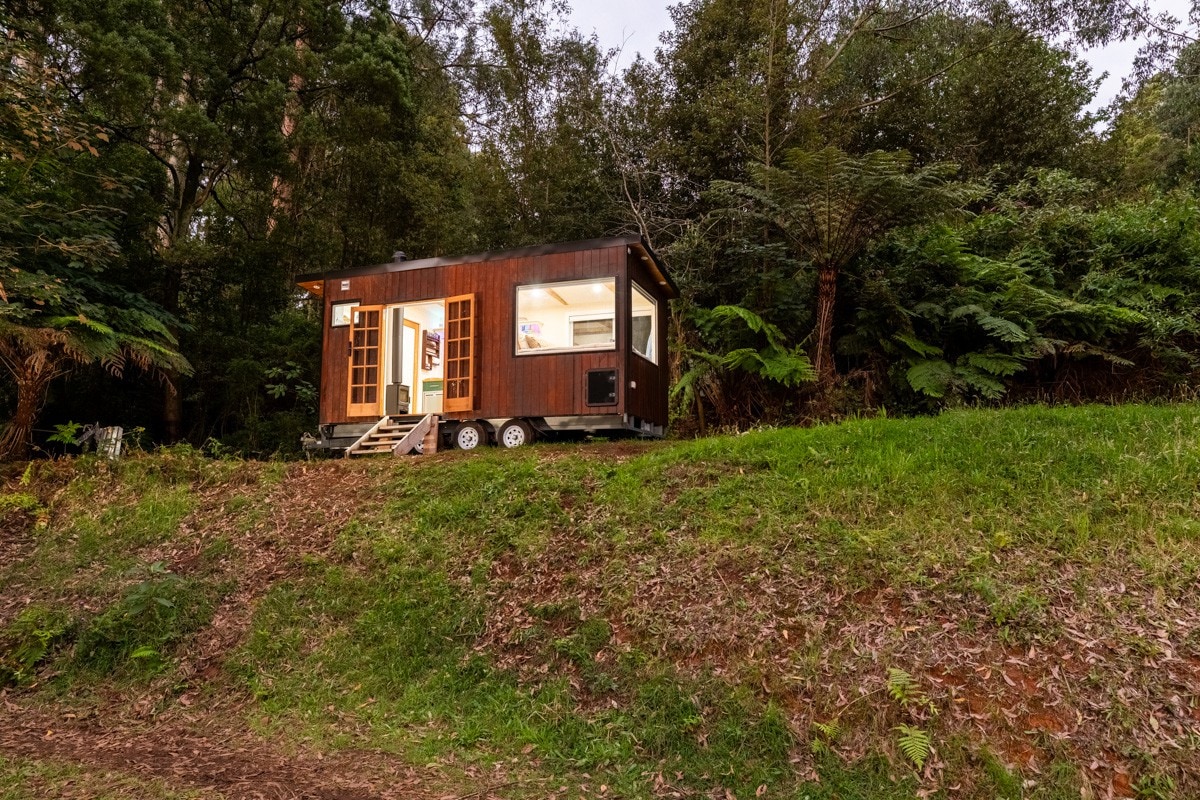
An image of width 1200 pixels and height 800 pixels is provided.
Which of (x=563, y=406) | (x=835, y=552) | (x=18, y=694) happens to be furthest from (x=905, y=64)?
(x=18, y=694)

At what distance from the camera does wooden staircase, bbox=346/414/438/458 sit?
9000mm

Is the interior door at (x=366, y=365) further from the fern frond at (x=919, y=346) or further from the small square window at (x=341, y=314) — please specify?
the fern frond at (x=919, y=346)

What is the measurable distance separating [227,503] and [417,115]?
408 inches

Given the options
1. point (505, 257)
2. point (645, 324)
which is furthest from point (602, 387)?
point (505, 257)

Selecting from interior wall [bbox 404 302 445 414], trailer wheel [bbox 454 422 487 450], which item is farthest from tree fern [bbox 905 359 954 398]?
interior wall [bbox 404 302 445 414]

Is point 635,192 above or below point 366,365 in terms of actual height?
above

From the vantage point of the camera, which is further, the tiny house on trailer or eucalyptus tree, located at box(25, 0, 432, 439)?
eucalyptus tree, located at box(25, 0, 432, 439)

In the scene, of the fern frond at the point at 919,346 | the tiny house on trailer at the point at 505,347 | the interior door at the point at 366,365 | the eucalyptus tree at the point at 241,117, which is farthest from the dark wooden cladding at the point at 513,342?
the fern frond at the point at 919,346

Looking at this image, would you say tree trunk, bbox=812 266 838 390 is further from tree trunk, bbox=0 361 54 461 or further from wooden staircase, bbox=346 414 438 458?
tree trunk, bbox=0 361 54 461

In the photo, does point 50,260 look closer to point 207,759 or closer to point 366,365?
point 366,365

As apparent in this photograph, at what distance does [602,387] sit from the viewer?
8.91 meters

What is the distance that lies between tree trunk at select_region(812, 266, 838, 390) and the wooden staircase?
17.6 feet

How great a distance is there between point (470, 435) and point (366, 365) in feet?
6.75

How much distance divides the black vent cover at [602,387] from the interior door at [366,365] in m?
3.33
